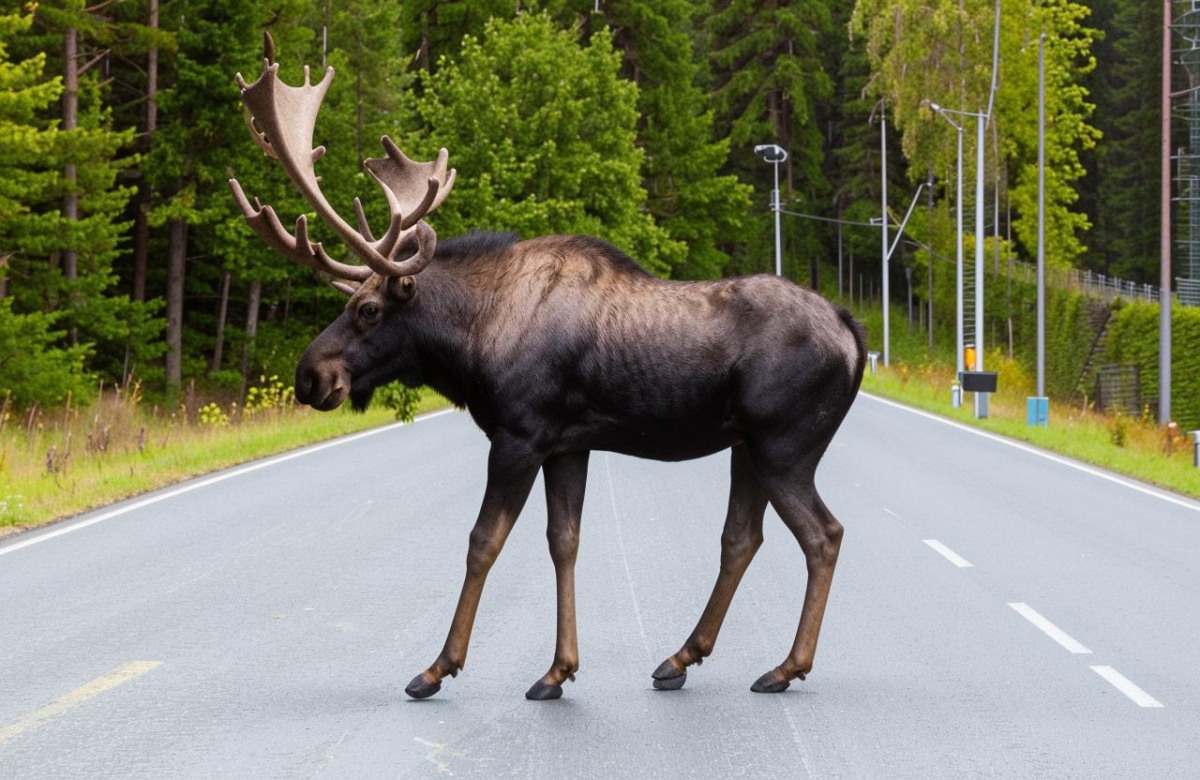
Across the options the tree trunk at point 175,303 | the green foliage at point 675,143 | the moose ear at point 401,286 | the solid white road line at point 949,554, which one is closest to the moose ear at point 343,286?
the moose ear at point 401,286

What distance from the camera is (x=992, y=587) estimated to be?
33.0ft

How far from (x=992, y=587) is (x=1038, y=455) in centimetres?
1173

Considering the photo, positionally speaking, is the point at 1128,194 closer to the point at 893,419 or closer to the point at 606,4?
the point at 606,4

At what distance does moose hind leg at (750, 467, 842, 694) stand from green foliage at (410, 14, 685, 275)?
30550 mm

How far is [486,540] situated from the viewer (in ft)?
22.0

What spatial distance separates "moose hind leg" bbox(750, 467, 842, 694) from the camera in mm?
6801

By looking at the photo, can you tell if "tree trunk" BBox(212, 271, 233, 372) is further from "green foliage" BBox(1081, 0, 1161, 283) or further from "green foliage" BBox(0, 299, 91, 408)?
"green foliage" BBox(1081, 0, 1161, 283)

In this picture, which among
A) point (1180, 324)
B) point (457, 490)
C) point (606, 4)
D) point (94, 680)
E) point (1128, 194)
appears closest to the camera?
point (94, 680)

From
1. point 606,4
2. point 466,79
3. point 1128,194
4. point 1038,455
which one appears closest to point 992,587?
point 1038,455

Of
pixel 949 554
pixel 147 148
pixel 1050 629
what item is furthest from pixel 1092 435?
pixel 147 148

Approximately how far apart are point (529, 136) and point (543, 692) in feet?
122

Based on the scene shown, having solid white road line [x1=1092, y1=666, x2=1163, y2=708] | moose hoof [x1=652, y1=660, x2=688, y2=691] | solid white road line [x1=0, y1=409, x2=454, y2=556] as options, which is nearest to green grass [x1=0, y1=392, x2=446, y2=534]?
solid white road line [x1=0, y1=409, x2=454, y2=556]

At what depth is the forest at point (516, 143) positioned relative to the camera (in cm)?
3238

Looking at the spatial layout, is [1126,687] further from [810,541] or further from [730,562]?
[730,562]
